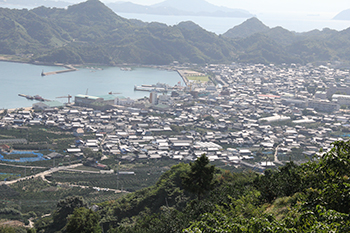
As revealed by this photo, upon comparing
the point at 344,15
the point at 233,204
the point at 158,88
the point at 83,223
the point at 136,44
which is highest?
the point at 344,15

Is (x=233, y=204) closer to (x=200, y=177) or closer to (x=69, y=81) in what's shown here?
(x=200, y=177)

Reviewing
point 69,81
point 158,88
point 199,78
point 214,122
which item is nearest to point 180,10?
point 199,78

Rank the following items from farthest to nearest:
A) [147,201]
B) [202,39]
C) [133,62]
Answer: [202,39]
[133,62]
[147,201]

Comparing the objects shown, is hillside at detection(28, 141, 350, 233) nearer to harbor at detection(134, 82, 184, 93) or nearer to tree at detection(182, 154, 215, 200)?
tree at detection(182, 154, 215, 200)

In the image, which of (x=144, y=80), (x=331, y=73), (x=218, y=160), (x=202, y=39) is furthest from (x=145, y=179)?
(x=202, y=39)

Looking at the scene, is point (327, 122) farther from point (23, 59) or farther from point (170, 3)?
point (170, 3)

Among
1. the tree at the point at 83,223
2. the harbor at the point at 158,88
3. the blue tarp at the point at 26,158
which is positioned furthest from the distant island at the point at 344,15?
the tree at the point at 83,223
